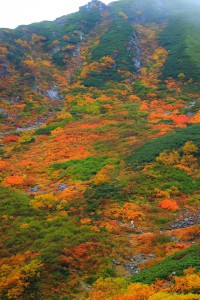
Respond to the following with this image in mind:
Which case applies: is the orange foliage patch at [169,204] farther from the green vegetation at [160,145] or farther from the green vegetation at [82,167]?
the green vegetation at [82,167]

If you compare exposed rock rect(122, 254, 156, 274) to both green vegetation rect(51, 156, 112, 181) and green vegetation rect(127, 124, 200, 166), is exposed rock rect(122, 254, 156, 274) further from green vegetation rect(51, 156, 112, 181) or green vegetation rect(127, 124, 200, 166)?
green vegetation rect(127, 124, 200, 166)

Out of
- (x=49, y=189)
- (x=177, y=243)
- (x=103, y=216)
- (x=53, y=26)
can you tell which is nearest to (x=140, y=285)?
(x=177, y=243)

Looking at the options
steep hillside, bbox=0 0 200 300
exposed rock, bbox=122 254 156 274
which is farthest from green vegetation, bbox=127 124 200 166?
exposed rock, bbox=122 254 156 274

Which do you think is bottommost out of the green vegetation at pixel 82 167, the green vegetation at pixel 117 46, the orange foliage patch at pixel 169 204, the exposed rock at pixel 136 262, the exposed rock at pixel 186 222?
the exposed rock at pixel 186 222

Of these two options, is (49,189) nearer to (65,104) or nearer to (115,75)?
(65,104)

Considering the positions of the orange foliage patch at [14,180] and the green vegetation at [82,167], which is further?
the green vegetation at [82,167]

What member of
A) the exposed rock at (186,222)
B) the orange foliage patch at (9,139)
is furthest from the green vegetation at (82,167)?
the orange foliage patch at (9,139)

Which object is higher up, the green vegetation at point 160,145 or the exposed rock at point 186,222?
the green vegetation at point 160,145

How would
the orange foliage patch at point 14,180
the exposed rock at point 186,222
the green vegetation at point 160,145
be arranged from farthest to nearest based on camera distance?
1. the green vegetation at point 160,145
2. the orange foliage patch at point 14,180
3. the exposed rock at point 186,222

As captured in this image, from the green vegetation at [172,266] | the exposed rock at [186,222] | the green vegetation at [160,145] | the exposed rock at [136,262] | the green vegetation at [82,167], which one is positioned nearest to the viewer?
the green vegetation at [172,266]
